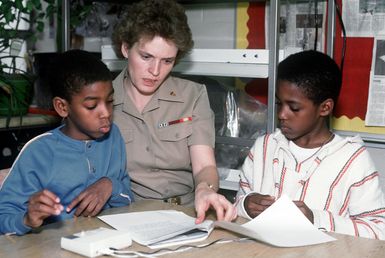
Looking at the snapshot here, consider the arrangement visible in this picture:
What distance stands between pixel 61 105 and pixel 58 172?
8.8 inches

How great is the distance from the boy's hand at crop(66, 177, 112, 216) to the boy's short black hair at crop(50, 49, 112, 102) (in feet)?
0.90

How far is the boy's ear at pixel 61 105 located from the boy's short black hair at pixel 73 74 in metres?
0.01

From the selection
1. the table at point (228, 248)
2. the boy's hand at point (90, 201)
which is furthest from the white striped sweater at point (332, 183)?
the boy's hand at point (90, 201)

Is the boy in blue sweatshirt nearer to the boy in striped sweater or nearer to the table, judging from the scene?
the table

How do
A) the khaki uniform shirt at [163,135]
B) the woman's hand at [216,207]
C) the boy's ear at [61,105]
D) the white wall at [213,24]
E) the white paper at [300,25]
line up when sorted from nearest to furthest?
the woman's hand at [216,207], the boy's ear at [61,105], the khaki uniform shirt at [163,135], the white paper at [300,25], the white wall at [213,24]

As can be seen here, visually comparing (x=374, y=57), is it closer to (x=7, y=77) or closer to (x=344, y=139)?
(x=344, y=139)

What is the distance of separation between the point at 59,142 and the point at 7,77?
1.04 m

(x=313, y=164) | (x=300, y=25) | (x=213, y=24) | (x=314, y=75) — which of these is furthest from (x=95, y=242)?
(x=213, y=24)

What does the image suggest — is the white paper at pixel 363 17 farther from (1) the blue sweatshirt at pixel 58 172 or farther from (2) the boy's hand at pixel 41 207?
(2) the boy's hand at pixel 41 207

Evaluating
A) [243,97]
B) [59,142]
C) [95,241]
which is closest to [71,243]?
[95,241]

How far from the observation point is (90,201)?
4.33ft

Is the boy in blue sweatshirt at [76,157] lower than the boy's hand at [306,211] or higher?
higher

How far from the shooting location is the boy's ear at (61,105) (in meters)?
1.48

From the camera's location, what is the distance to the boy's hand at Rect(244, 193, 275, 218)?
1339 millimetres
